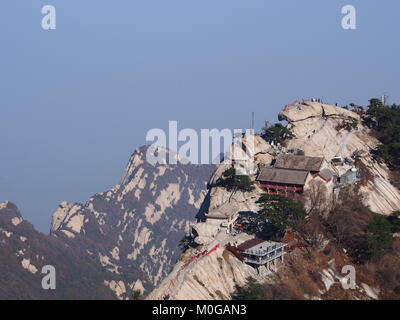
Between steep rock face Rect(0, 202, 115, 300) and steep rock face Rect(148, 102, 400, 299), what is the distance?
3314 inches

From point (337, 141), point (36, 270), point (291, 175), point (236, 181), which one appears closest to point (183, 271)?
point (236, 181)

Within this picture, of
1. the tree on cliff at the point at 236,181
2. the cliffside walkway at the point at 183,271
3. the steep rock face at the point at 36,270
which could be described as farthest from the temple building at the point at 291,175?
the steep rock face at the point at 36,270

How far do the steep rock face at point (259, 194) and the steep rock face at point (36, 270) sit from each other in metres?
84.2

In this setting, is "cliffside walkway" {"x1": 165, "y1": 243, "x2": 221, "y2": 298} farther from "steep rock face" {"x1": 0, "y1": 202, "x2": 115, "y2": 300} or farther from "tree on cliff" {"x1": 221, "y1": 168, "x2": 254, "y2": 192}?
"steep rock face" {"x1": 0, "y1": 202, "x2": 115, "y2": 300}

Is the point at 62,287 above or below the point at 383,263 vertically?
below

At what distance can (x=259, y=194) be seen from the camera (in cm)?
8300

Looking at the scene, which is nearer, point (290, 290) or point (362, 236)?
point (290, 290)

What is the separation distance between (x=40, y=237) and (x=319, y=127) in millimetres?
116883

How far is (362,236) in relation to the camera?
Answer: 7775 centimetres

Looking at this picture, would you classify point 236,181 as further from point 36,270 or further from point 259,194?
point 36,270

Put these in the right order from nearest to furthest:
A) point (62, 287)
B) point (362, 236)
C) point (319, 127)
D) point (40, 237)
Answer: point (362, 236)
point (319, 127)
point (62, 287)
point (40, 237)
